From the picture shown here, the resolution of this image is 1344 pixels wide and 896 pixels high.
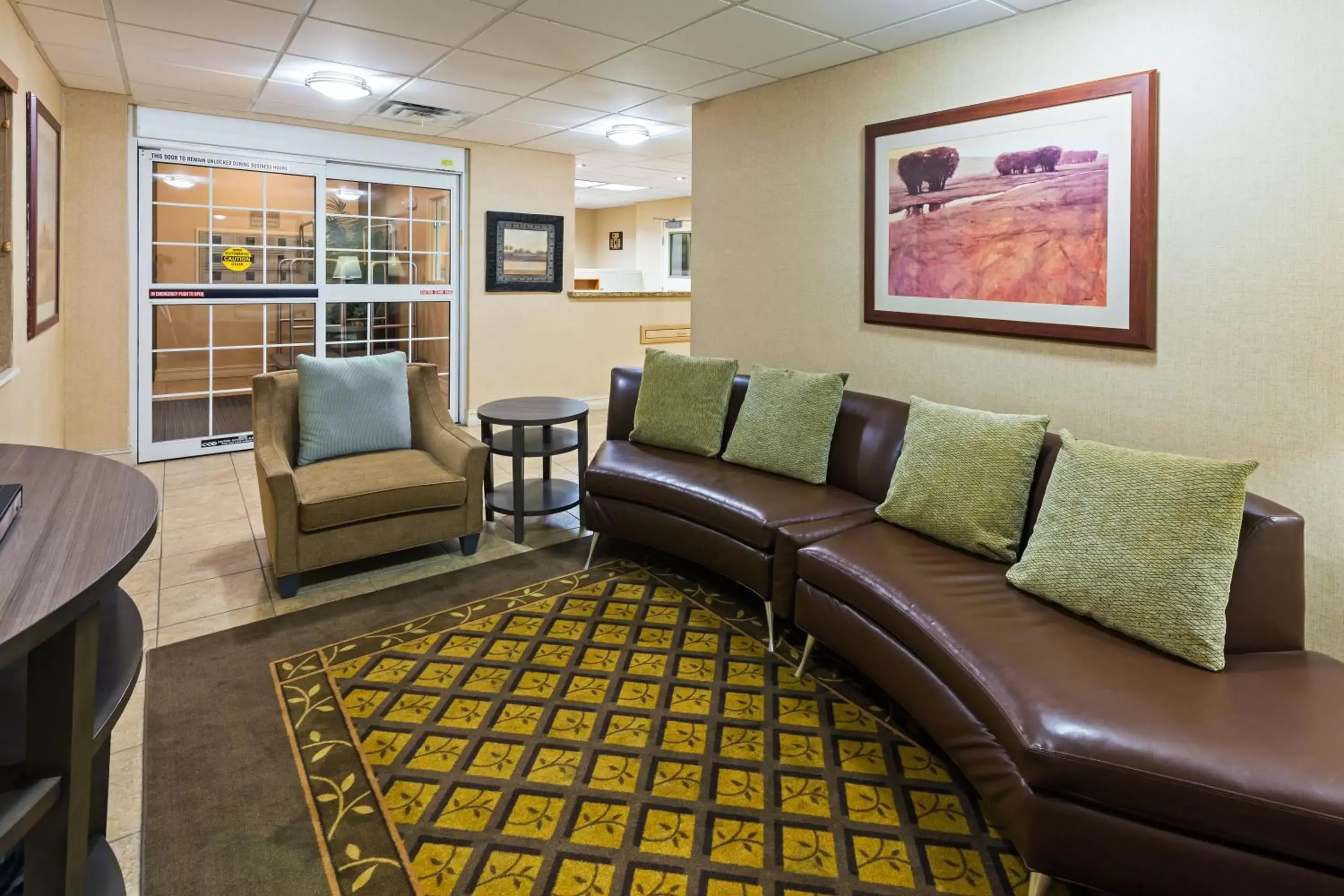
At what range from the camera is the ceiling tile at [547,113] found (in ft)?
15.9

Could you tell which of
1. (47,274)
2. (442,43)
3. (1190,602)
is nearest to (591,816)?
(1190,602)

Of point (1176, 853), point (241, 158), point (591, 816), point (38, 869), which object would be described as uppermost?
point (241, 158)

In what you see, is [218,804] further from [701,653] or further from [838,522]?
[838,522]

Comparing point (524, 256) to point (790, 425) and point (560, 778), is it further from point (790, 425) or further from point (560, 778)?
point (560, 778)

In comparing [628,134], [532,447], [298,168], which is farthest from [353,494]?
[628,134]

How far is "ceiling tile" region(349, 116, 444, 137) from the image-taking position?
→ 5.40m

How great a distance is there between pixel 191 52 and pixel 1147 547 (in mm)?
4710

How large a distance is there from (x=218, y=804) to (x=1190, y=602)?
2.44m

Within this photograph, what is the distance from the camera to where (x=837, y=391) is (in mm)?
3205

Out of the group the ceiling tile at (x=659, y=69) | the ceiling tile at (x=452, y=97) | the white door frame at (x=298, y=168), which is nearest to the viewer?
the ceiling tile at (x=659, y=69)

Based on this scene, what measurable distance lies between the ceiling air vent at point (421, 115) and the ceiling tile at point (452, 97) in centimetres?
7

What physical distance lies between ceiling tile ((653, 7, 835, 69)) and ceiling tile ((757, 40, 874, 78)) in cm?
5

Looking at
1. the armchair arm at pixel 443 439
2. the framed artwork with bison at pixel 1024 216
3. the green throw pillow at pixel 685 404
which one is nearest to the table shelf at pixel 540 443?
the armchair arm at pixel 443 439

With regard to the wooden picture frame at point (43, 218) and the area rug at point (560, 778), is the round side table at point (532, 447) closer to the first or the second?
the area rug at point (560, 778)
